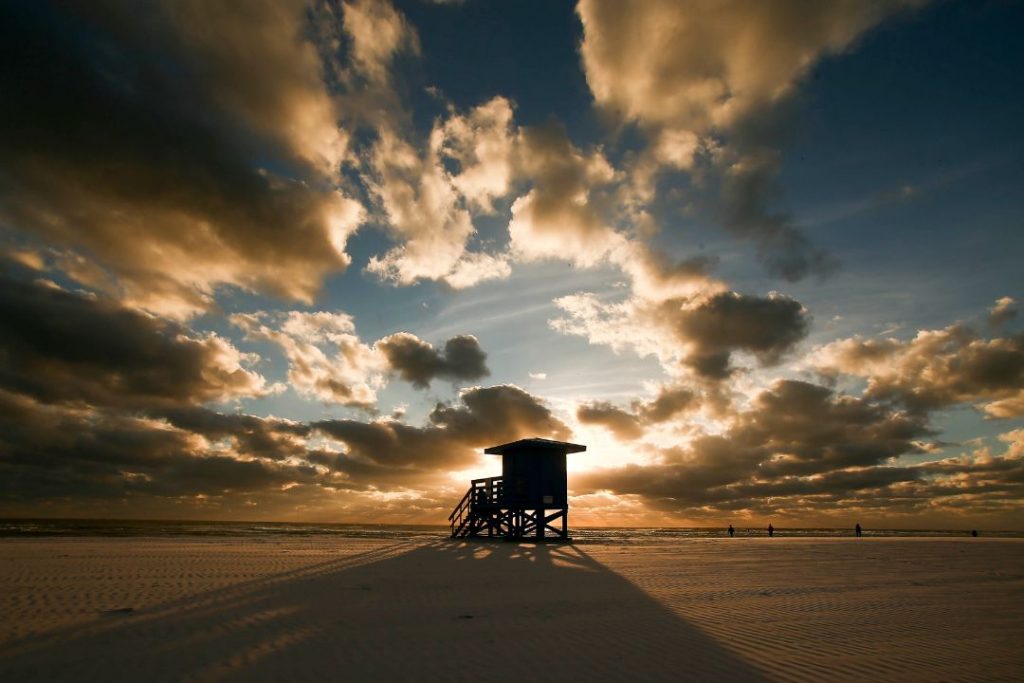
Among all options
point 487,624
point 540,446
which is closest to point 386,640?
point 487,624

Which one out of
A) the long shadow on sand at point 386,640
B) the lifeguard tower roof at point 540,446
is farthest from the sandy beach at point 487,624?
the lifeguard tower roof at point 540,446

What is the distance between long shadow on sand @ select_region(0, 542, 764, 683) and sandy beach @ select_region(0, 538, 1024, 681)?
0.12ft

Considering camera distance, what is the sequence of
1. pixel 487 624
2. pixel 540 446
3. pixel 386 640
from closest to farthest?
1. pixel 386 640
2. pixel 487 624
3. pixel 540 446

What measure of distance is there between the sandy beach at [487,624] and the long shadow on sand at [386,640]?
0.04 metres

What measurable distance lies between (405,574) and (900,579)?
14.6 meters

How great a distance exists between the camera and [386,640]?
754 centimetres

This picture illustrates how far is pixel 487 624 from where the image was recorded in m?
8.68

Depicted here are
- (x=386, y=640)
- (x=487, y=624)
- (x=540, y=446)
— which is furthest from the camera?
(x=540, y=446)

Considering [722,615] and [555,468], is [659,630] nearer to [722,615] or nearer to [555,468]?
[722,615]

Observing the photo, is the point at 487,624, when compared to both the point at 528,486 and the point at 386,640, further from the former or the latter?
the point at 528,486

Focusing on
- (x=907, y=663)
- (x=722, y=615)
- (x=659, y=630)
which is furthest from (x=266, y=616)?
(x=907, y=663)

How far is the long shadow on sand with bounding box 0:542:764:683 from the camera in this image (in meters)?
6.20

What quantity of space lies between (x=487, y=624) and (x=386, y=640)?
182 cm

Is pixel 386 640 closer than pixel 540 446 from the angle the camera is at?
Yes
